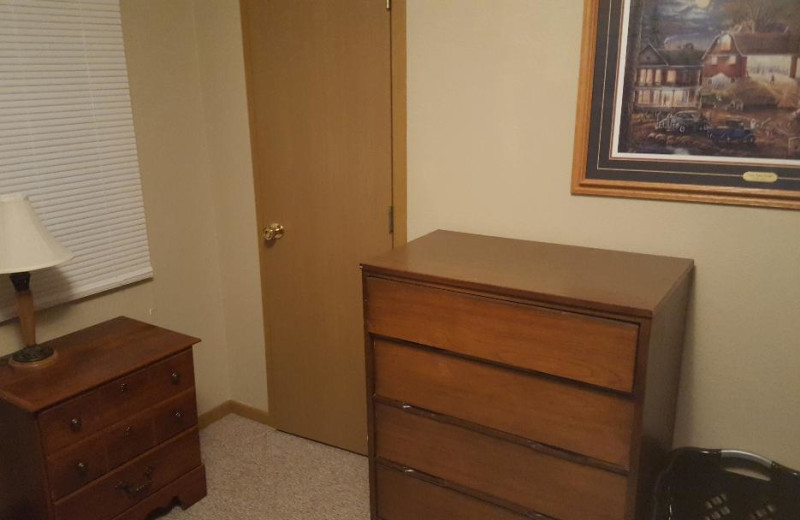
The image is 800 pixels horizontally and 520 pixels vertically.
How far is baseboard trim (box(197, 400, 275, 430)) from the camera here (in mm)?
2896

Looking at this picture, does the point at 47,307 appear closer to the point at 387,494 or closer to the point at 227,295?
the point at 227,295

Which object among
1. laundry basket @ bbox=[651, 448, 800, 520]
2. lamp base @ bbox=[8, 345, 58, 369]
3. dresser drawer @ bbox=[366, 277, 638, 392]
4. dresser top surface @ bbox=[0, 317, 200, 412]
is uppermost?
dresser drawer @ bbox=[366, 277, 638, 392]

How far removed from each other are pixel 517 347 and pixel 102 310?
1.66 meters

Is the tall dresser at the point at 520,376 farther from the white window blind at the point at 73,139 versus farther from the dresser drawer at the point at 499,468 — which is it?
the white window blind at the point at 73,139

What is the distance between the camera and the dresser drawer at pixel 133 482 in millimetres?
1964

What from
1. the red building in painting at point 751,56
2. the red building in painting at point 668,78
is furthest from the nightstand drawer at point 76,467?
the red building in painting at point 751,56

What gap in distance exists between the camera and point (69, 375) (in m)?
1.96

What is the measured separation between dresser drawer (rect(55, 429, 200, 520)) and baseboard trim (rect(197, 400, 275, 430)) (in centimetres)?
54

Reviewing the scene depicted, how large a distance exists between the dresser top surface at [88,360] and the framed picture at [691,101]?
1.55 m

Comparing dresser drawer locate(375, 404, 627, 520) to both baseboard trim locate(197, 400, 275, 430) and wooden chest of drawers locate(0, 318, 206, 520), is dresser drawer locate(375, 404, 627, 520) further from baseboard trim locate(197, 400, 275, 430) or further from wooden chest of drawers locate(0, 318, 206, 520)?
baseboard trim locate(197, 400, 275, 430)

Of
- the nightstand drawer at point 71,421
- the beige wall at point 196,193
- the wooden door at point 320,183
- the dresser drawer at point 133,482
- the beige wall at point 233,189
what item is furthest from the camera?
the beige wall at point 233,189

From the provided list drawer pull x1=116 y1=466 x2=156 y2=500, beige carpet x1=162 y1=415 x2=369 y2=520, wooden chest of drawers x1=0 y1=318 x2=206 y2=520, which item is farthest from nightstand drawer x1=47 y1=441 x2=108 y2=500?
beige carpet x1=162 y1=415 x2=369 y2=520

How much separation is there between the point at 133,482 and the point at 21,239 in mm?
890

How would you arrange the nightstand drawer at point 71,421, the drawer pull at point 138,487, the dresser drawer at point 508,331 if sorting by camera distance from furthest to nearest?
the drawer pull at point 138,487 < the nightstand drawer at point 71,421 < the dresser drawer at point 508,331
